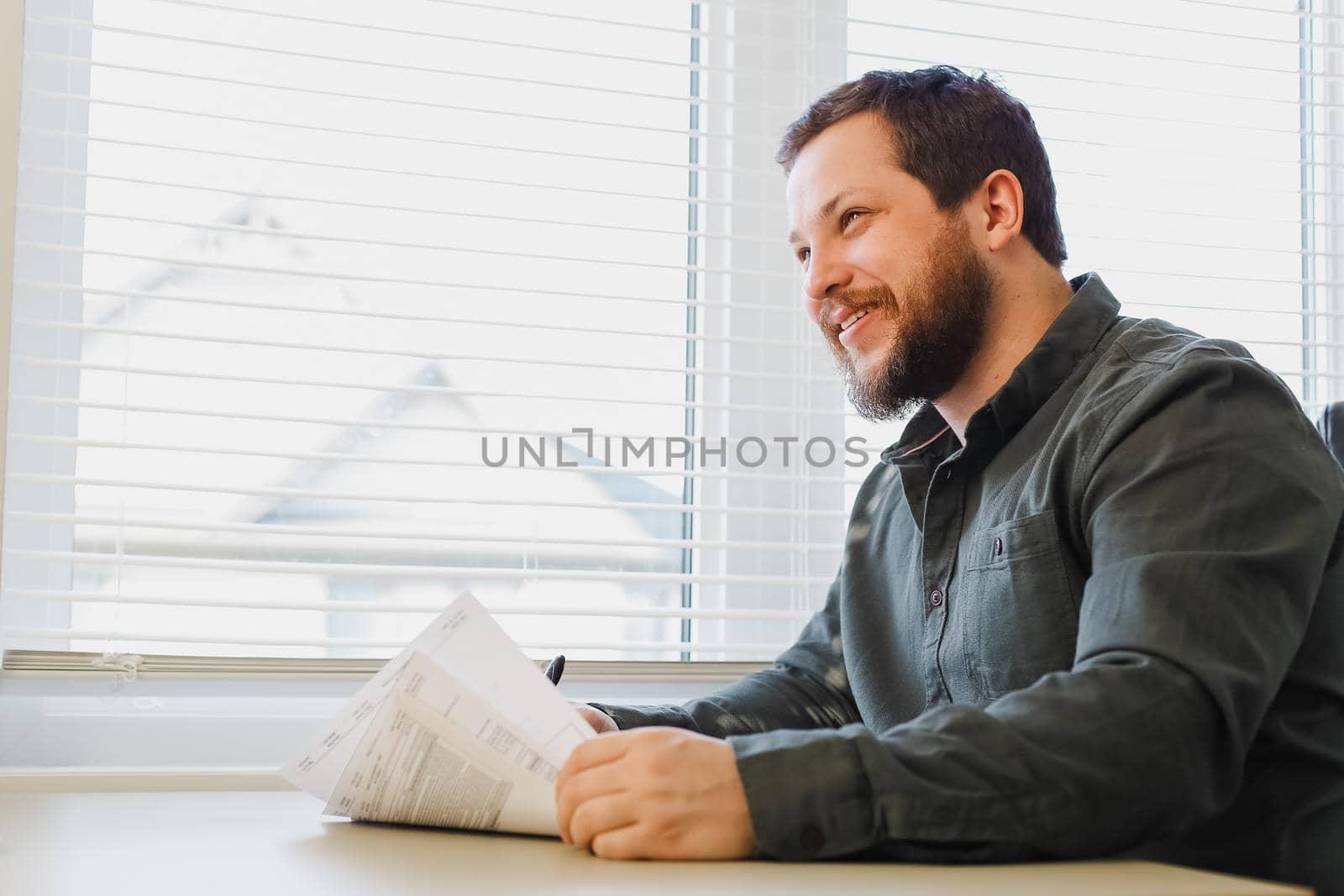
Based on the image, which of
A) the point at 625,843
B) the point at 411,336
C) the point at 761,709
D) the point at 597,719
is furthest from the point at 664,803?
the point at 411,336

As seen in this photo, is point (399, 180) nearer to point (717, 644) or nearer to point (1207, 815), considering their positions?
point (717, 644)

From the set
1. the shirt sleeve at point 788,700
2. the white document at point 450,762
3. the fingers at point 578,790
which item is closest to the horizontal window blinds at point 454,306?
the shirt sleeve at point 788,700

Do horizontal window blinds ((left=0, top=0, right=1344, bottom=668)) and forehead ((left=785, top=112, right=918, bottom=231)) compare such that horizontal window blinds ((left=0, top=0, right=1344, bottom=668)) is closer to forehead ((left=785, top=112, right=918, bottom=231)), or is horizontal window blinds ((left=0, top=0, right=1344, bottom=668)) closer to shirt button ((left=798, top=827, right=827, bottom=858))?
forehead ((left=785, top=112, right=918, bottom=231))

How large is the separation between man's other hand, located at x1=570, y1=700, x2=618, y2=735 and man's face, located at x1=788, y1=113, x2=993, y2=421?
0.46 m

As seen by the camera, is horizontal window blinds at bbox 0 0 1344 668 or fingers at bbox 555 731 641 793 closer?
fingers at bbox 555 731 641 793

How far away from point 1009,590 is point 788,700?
1.22 ft

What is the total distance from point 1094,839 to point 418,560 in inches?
39.3

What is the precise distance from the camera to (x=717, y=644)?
1.70 metres

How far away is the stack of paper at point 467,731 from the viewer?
0.85m

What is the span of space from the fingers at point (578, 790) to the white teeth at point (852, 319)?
2.36 feet

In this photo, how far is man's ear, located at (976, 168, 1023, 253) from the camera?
53.5 inches

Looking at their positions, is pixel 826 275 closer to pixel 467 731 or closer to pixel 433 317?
pixel 433 317

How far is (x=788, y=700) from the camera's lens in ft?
4.66

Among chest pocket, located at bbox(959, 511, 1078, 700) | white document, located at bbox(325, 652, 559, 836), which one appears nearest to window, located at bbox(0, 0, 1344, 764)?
chest pocket, located at bbox(959, 511, 1078, 700)
